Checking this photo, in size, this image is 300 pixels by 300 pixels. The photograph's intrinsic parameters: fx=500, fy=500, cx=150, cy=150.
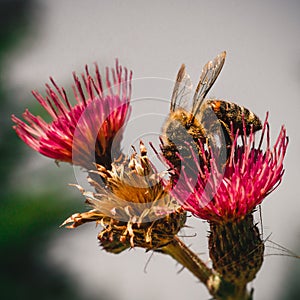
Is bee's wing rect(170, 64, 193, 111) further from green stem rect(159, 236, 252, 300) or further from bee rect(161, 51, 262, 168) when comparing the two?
green stem rect(159, 236, 252, 300)

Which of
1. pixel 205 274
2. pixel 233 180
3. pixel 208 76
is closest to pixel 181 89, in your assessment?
pixel 208 76

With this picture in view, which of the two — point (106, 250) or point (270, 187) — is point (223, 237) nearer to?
point (270, 187)

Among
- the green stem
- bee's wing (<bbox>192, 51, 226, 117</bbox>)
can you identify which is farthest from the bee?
the green stem

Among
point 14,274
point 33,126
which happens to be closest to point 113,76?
point 33,126

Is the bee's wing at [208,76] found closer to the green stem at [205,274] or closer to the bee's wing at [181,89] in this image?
the bee's wing at [181,89]

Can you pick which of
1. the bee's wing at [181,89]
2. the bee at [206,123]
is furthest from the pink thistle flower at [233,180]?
the bee's wing at [181,89]

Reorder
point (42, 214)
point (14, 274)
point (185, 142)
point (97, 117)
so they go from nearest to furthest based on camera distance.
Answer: point (185, 142)
point (97, 117)
point (42, 214)
point (14, 274)

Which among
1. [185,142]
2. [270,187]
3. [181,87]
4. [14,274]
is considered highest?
[181,87]
